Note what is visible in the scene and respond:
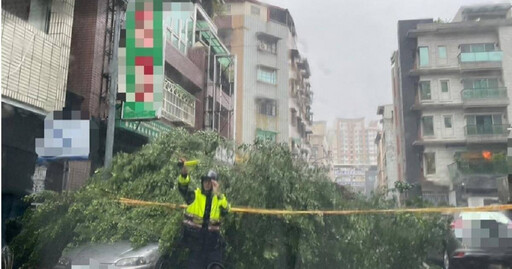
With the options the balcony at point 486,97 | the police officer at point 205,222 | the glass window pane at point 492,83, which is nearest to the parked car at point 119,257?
the police officer at point 205,222

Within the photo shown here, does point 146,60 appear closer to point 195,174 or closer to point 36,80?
point 195,174

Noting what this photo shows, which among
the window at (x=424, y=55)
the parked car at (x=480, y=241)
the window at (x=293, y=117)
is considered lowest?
the parked car at (x=480, y=241)

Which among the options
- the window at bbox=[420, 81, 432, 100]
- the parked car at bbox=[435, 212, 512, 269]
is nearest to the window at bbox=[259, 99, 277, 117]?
the window at bbox=[420, 81, 432, 100]

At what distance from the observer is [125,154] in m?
3.00

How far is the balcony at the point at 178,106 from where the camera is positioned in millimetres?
2881

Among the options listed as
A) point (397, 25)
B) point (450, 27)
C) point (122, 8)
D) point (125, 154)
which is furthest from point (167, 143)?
point (450, 27)

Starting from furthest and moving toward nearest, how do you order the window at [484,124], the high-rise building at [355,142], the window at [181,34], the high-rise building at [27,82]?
the high-rise building at [27,82] → the window at [181,34] → the high-rise building at [355,142] → the window at [484,124]

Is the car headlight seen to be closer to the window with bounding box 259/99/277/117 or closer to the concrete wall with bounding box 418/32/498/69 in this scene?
the window with bounding box 259/99/277/117

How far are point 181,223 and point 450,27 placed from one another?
1755 millimetres

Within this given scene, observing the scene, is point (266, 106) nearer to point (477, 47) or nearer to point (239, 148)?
point (239, 148)

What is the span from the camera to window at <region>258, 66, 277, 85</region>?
8.84ft

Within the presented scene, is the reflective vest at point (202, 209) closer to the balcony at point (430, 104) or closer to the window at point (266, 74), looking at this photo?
the window at point (266, 74)

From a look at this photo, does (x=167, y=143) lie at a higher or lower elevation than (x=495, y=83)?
lower

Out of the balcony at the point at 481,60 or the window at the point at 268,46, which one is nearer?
the balcony at the point at 481,60
